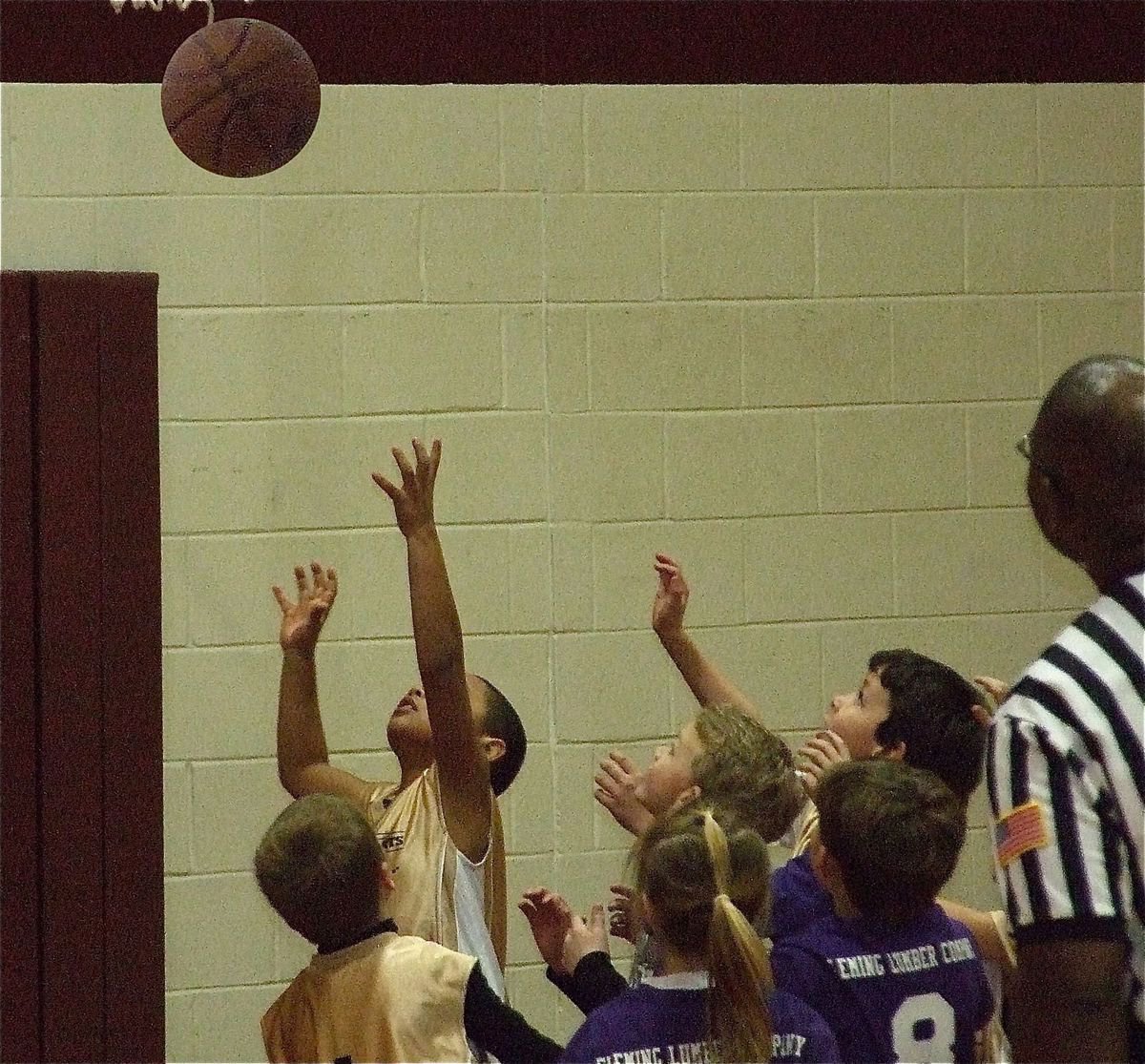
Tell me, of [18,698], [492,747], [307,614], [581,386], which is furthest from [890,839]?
[18,698]

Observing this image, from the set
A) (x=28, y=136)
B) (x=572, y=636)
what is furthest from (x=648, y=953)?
(x=28, y=136)

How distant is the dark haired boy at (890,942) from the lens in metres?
2.71

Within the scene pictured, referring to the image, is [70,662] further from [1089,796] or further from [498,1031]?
[1089,796]

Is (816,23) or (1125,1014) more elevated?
(816,23)

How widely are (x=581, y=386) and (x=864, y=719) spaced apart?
1.58 m

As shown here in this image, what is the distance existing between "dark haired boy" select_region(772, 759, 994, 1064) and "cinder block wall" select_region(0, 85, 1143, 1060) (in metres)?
1.98

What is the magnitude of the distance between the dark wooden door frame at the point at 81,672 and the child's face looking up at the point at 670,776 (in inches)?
66.6

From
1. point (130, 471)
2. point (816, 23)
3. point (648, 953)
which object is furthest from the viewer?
point (816, 23)

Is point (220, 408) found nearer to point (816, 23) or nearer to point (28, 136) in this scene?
point (28, 136)

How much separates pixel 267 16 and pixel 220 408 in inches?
41.7

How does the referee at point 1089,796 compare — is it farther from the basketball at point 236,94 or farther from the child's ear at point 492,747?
the basketball at point 236,94

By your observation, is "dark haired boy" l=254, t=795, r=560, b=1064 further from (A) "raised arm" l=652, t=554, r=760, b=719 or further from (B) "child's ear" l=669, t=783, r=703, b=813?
(A) "raised arm" l=652, t=554, r=760, b=719

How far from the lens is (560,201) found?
4.76 meters

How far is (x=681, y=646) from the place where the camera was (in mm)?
3943
